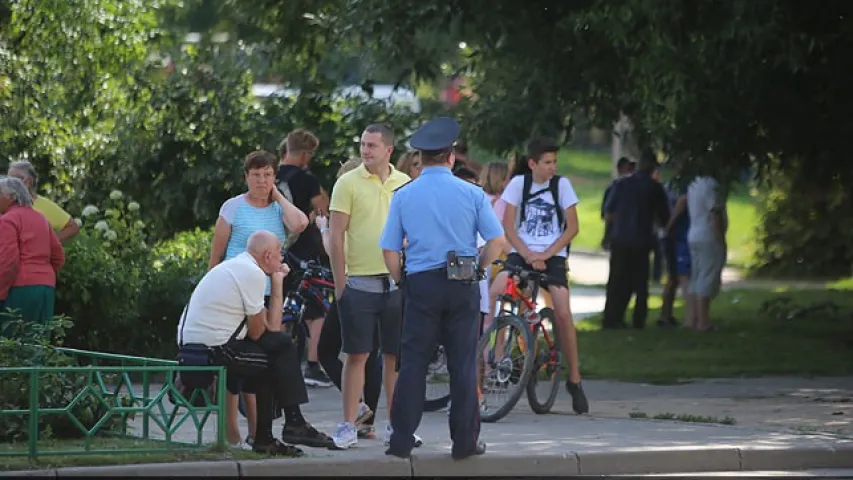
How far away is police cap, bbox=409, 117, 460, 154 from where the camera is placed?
30.9 ft

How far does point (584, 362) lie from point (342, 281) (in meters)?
6.07

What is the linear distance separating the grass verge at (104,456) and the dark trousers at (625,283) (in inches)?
394

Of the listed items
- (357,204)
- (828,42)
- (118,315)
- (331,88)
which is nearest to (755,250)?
(331,88)

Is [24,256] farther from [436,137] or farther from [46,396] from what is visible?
[436,137]

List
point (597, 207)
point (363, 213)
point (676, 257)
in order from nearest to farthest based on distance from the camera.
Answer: point (363, 213) < point (676, 257) < point (597, 207)

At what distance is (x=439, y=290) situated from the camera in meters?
9.24

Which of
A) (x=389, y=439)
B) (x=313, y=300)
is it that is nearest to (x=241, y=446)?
(x=389, y=439)

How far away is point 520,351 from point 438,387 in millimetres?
1000

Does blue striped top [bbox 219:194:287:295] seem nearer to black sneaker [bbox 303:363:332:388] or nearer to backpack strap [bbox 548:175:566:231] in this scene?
backpack strap [bbox 548:175:566:231]

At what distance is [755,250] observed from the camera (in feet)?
95.0

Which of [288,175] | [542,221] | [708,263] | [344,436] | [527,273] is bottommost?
[344,436]

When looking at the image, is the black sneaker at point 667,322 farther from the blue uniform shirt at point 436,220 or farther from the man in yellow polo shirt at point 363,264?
the blue uniform shirt at point 436,220

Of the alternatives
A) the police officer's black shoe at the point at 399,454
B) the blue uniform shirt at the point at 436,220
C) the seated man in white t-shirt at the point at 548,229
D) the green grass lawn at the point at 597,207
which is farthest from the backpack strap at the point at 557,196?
the green grass lawn at the point at 597,207

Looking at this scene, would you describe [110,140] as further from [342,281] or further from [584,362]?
[342,281]
